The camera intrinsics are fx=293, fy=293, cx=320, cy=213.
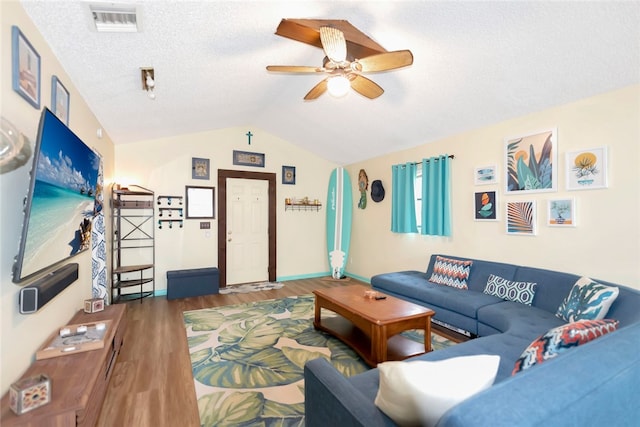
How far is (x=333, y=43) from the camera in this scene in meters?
1.96

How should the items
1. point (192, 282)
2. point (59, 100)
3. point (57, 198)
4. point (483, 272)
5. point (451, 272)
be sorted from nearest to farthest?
point (57, 198) < point (59, 100) < point (483, 272) < point (451, 272) < point (192, 282)

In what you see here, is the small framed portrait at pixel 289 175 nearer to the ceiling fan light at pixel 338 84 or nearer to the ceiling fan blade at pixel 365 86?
the ceiling fan blade at pixel 365 86

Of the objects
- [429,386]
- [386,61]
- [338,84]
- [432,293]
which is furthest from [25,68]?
[432,293]

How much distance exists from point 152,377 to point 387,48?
3473 millimetres

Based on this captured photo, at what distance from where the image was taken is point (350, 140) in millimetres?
5035

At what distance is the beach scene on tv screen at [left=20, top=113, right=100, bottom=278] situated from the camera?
1480 mm

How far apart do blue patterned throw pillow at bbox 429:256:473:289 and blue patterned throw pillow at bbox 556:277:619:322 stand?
40.6 inches

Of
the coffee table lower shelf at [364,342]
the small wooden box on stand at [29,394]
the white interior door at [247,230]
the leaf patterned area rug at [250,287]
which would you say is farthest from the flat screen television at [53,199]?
the white interior door at [247,230]

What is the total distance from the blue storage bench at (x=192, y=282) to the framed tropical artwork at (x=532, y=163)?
436 cm

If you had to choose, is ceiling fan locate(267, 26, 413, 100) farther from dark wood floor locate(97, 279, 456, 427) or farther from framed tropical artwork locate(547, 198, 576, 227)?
dark wood floor locate(97, 279, 456, 427)

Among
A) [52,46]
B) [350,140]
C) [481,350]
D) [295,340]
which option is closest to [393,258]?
[350,140]

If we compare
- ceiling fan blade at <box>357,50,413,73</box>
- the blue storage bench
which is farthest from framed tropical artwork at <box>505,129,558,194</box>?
the blue storage bench

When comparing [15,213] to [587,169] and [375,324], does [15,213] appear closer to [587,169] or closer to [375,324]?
[375,324]

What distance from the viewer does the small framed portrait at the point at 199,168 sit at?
5039 millimetres
